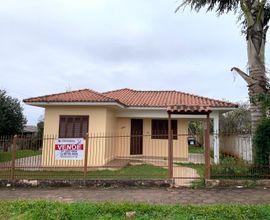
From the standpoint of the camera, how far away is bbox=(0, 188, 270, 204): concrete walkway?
335 inches

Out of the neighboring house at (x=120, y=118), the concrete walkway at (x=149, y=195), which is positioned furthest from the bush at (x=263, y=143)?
the neighboring house at (x=120, y=118)

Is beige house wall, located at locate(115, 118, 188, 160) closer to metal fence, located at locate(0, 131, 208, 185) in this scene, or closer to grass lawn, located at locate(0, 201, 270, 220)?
metal fence, located at locate(0, 131, 208, 185)

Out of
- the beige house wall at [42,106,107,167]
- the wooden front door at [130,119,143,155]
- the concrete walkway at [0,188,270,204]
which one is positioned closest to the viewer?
the concrete walkway at [0,188,270,204]

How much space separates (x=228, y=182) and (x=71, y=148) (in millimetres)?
6093

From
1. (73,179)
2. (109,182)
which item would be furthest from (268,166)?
(73,179)

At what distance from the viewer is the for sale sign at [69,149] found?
12008 mm

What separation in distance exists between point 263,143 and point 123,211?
6.48 metres

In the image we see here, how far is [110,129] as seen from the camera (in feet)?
55.0

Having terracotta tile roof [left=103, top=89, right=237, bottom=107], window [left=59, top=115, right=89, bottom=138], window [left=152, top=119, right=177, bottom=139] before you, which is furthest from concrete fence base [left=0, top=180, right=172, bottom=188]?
window [left=152, top=119, right=177, bottom=139]

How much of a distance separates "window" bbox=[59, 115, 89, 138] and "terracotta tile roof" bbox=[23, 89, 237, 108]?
1.05 meters

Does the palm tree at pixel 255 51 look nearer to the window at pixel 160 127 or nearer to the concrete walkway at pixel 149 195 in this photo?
the concrete walkway at pixel 149 195

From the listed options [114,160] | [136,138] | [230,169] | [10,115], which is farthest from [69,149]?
[10,115]

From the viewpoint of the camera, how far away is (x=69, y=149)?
1205 centimetres

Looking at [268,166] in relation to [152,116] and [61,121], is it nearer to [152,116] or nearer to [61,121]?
[152,116]
